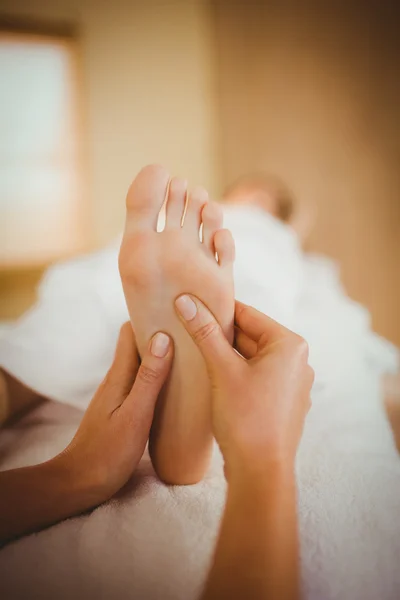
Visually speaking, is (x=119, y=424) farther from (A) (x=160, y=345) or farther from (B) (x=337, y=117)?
(B) (x=337, y=117)

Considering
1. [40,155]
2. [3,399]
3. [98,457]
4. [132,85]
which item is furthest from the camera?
[132,85]

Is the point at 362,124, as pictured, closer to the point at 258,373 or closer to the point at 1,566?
the point at 258,373

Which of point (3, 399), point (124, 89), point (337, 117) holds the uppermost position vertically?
point (124, 89)

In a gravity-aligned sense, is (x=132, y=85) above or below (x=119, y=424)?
above

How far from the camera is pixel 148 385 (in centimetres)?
48

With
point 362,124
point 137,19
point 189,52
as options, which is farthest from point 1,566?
point 189,52

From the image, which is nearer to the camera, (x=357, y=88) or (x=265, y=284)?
(x=265, y=284)

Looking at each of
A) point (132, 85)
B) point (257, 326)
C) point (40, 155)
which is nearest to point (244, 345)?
point (257, 326)

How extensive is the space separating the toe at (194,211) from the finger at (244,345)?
0.46 feet

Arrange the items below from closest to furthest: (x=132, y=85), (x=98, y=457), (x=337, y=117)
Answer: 1. (x=98, y=457)
2. (x=337, y=117)
3. (x=132, y=85)

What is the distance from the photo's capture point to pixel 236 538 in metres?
0.34

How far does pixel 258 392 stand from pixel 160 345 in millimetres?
142

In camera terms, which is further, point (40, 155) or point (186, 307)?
point (40, 155)

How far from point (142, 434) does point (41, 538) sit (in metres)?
0.14
